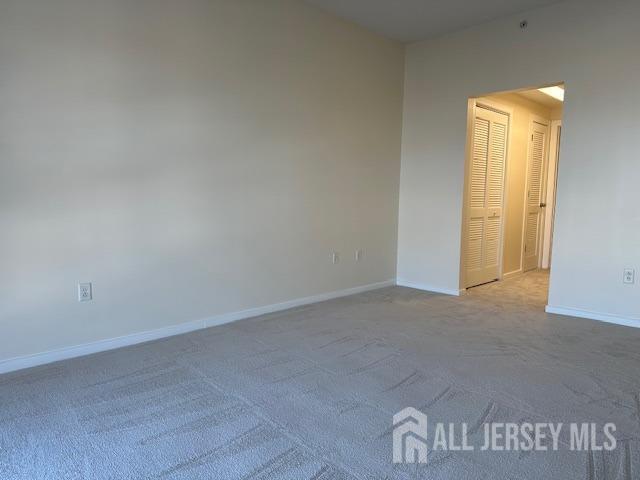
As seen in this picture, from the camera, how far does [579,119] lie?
12.3 feet

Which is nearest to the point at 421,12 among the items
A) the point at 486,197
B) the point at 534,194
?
the point at 486,197

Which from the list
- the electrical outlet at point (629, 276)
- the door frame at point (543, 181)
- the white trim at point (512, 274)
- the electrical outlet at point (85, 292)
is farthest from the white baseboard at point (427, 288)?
the electrical outlet at point (85, 292)

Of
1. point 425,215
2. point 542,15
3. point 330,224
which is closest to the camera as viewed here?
point 542,15

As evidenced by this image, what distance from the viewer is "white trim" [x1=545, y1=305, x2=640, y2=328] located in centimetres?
360

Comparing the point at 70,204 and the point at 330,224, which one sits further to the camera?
the point at 330,224

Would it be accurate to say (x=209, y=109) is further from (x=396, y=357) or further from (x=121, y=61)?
(x=396, y=357)

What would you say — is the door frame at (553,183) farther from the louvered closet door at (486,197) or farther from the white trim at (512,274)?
the louvered closet door at (486,197)

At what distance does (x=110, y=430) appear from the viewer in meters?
1.99

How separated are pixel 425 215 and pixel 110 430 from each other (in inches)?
149

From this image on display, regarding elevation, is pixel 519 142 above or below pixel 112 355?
above

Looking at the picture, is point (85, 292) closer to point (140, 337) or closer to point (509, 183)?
point (140, 337)

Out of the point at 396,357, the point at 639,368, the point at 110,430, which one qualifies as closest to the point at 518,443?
the point at 396,357

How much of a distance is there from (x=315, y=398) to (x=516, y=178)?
4481mm

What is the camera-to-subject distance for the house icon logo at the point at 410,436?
1.81 metres
